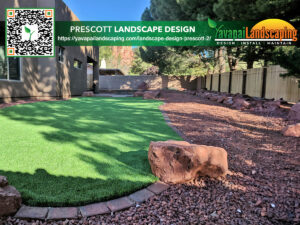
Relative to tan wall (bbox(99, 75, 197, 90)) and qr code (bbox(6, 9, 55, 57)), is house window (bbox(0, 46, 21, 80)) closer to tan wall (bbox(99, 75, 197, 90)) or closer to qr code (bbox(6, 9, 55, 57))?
qr code (bbox(6, 9, 55, 57))

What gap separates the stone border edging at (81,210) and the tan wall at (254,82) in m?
10.1

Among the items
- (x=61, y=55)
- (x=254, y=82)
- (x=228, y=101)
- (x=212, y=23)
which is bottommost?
(x=228, y=101)

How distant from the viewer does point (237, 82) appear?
12.8m

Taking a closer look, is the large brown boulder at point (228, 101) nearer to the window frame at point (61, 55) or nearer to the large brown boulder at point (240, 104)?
the large brown boulder at point (240, 104)

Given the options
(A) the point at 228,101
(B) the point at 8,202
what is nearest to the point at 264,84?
(A) the point at 228,101

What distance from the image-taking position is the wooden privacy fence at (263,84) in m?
7.93

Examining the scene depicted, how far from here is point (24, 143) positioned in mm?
2848

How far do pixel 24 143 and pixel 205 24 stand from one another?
9.36 metres

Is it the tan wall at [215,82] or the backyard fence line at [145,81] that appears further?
the backyard fence line at [145,81]

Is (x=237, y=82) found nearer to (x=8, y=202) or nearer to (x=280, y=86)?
(x=280, y=86)

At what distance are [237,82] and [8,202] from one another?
13436 mm

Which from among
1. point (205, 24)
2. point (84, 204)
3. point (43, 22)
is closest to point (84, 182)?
point (84, 204)

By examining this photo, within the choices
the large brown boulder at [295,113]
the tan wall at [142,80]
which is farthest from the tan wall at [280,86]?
the tan wall at [142,80]

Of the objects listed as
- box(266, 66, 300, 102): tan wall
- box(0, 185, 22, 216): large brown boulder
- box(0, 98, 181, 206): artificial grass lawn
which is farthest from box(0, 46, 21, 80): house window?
box(266, 66, 300, 102): tan wall
